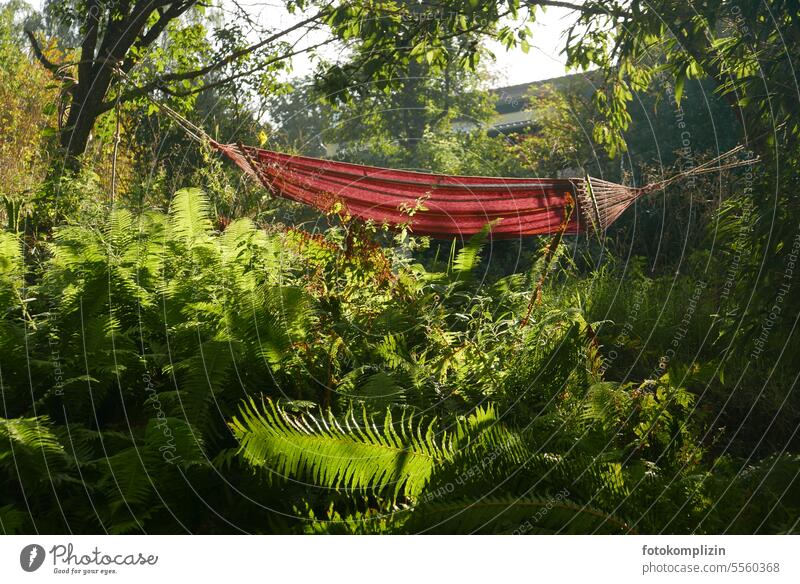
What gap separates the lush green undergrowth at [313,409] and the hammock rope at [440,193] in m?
0.73

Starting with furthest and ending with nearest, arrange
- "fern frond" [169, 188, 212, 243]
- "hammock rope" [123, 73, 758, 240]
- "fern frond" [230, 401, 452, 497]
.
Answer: "hammock rope" [123, 73, 758, 240] → "fern frond" [169, 188, 212, 243] → "fern frond" [230, 401, 452, 497]

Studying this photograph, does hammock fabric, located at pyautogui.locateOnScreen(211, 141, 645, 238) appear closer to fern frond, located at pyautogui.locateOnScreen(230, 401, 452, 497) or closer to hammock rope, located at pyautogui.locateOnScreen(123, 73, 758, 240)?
hammock rope, located at pyautogui.locateOnScreen(123, 73, 758, 240)

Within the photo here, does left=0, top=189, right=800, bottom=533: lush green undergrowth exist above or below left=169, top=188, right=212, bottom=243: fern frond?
below

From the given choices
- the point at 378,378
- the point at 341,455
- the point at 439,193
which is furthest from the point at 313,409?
the point at 439,193

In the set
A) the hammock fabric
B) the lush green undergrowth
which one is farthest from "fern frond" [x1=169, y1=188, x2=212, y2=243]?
the hammock fabric

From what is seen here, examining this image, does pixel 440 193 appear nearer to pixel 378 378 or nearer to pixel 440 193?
pixel 440 193

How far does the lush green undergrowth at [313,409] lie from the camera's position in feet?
5.47

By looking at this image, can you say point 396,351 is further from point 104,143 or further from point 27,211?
point 104,143

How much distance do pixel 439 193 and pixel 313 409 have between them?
1888mm

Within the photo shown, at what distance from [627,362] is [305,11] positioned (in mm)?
1871

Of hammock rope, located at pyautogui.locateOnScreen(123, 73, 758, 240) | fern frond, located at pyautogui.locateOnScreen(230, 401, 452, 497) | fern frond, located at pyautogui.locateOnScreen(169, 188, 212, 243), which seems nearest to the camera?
fern frond, located at pyautogui.locateOnScreen(230, 401, 452, 497)

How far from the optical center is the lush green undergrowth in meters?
1.67

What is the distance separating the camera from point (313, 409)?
7.00 feet

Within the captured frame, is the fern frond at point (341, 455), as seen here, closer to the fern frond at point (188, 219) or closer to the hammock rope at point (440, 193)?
the fern frond at point (188, 219)
